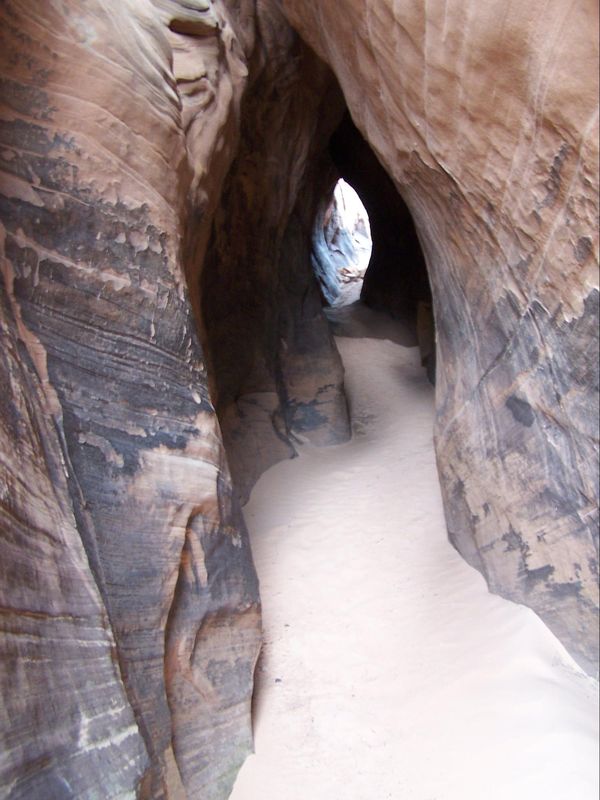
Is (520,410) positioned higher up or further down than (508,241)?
further down

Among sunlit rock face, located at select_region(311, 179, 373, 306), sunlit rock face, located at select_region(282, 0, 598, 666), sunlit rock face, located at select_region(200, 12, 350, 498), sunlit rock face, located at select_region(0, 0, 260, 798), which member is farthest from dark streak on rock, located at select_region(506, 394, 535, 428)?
sunlit rock face, located at select_region(311, 179, 373, 306)

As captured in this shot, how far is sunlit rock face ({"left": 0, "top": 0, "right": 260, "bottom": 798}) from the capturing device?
100.0 inches

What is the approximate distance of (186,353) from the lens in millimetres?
3779

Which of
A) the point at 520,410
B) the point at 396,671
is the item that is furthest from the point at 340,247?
the point at 396,671

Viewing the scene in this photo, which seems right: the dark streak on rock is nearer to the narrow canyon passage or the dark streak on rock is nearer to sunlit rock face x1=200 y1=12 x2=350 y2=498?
the narrow canyon passage

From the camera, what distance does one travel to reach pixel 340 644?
439 centimetres

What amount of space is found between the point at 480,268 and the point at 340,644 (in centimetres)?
264

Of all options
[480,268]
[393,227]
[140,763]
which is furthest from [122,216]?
[393,227]

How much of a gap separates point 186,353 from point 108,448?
834 millimetres

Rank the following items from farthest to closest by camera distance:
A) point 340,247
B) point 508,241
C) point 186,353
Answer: point 340,247 < point 186,353 < point 508,241

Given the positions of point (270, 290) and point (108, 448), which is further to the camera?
point (270, 290)

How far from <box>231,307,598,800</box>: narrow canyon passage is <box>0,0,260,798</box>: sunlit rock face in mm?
467

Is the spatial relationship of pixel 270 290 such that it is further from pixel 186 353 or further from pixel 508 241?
pixel 508 241

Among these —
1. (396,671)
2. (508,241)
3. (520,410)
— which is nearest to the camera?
(508,241)
